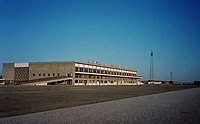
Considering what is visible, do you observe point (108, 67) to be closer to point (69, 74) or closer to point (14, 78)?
point (69, 74)

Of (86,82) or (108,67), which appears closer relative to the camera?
(86,82)

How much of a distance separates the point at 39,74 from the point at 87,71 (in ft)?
87.8

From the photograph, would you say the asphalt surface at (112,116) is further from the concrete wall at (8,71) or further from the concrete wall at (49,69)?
the concrete wall at (8,71)

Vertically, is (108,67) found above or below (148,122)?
above

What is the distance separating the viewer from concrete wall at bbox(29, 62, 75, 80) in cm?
12341

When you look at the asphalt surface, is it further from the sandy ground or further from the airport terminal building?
the airport terminal building

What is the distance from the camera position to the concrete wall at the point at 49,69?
12341 centimetres

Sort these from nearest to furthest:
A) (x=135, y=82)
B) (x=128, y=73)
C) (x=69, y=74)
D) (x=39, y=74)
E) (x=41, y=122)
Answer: (x=41, y=122) → (x=69, y=74) → (x=39, y=74) → (x=128, y=73) → (x=135, y=82)

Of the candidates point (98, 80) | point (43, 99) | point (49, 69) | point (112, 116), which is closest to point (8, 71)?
point (49, 69)

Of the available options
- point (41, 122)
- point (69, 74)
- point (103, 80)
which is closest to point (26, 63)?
point (69, 74)

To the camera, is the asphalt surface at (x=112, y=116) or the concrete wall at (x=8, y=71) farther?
the concrete wall at (x=8, y=71)

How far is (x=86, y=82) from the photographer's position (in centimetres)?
13000

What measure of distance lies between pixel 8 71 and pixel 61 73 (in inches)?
1502

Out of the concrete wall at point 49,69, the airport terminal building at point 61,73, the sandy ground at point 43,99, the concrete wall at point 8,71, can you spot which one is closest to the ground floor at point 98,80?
the airport terminal building at point 61,73
